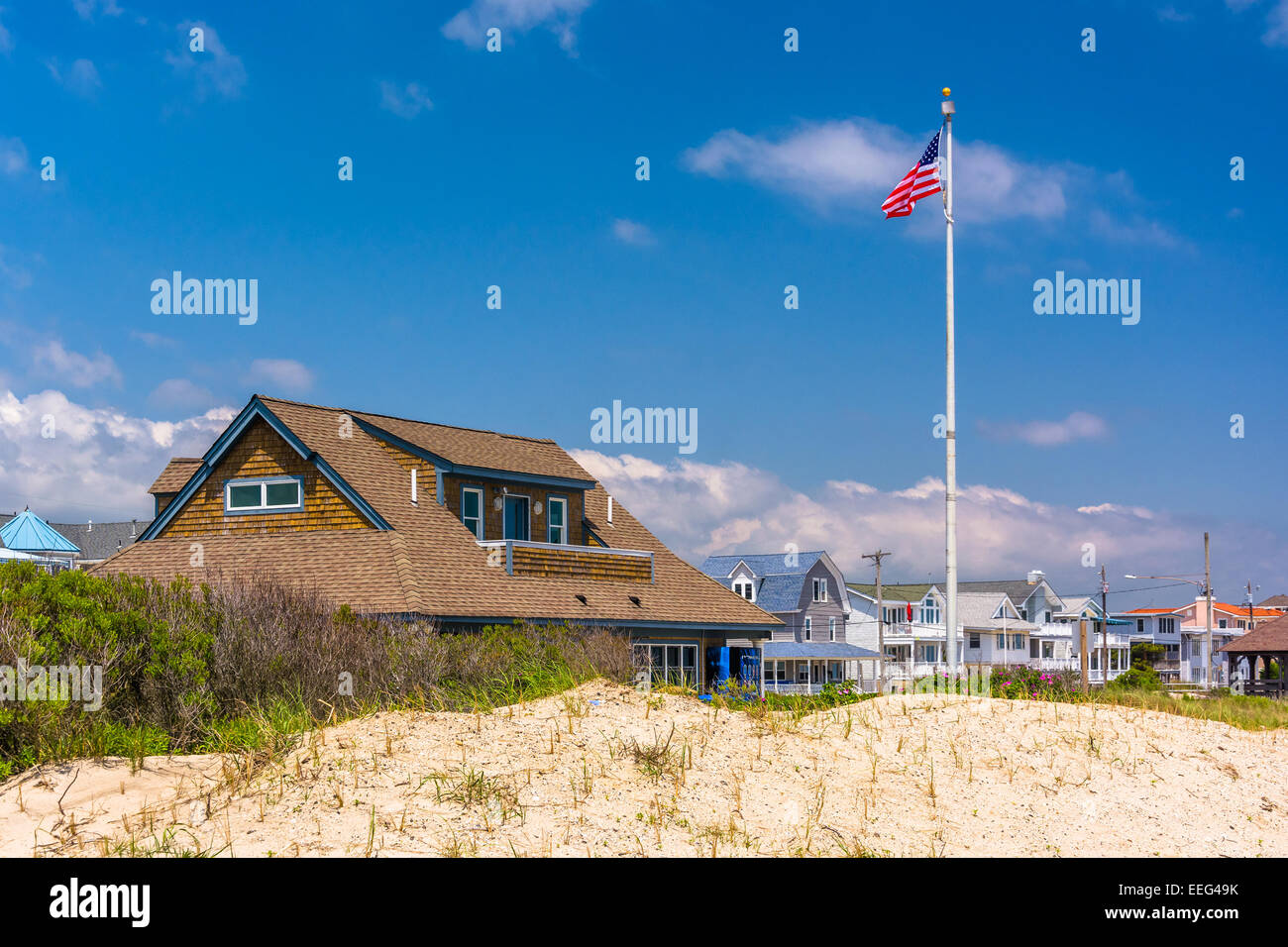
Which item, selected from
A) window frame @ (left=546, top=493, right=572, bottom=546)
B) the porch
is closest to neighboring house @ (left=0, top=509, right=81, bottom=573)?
window frame @ (left=546, top=493, right=572, bottom=546)

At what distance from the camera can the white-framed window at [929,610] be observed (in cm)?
8050

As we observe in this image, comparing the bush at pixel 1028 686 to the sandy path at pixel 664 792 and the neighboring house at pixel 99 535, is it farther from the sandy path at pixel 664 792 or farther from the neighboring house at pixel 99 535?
the neighboring house at pixel 99 535

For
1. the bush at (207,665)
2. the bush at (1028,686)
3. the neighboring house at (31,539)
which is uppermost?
the neighboring house at (31,539)

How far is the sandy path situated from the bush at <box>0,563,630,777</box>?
0.68 m

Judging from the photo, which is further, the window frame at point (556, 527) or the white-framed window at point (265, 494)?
the window frame at point (556, 527)

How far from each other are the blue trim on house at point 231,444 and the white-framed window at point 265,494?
0.73 m

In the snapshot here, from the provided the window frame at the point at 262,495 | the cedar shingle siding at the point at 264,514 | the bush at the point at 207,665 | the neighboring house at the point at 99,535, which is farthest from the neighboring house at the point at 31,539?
the bush at the point at 207,665

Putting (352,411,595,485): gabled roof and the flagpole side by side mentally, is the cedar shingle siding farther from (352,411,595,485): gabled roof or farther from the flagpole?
the flagpole

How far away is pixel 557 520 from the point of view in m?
32.2

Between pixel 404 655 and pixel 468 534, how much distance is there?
14.6 meters
